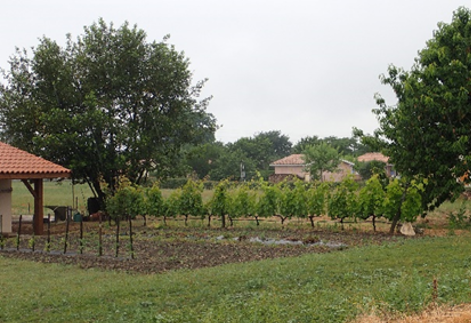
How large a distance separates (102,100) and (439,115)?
42.0 ft

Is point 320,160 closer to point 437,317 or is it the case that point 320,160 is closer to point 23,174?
point 23,174

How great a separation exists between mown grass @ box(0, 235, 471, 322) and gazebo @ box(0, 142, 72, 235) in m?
6.10

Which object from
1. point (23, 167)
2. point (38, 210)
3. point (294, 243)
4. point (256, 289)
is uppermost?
point (23, 167)

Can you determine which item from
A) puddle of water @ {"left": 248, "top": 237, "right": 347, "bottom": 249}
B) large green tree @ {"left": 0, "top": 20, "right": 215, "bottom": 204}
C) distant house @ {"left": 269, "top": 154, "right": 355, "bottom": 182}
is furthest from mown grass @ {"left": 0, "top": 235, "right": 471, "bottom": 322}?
distant house @ {"left": 269, "top": 154, "right": 355, "bottom": 182}

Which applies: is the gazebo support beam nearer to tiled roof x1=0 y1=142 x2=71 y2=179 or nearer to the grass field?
tiled roof x1=0 y1=142 x2=71 y2=179

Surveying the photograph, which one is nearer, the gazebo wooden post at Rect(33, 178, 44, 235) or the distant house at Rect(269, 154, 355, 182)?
the gazebo wooden post at Rect(33, 178, 44, 235)

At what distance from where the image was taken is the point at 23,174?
17.5 m

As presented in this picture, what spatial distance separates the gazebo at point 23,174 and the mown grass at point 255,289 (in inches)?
240

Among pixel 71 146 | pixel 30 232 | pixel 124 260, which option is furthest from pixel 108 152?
pixel 124 260

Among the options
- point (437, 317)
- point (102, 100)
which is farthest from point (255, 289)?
point (102, 100)

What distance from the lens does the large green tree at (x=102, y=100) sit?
70.9 feet

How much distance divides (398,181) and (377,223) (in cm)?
259

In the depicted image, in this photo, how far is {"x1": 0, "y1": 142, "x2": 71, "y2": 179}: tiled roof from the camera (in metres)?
17.2

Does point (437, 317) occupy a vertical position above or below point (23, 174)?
below
